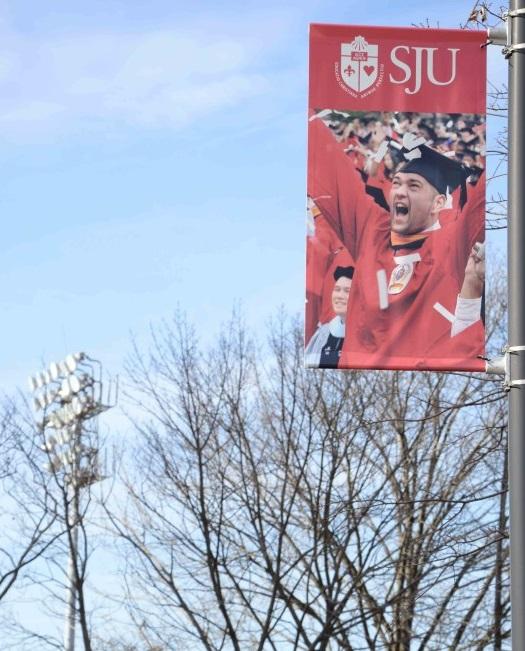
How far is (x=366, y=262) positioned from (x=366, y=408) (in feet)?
54.2

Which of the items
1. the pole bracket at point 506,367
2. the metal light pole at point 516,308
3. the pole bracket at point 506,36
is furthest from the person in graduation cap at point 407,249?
the pole bracket at point 506,36

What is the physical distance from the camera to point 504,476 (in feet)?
70.9

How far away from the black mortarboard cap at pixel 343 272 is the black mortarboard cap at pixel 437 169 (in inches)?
24.4

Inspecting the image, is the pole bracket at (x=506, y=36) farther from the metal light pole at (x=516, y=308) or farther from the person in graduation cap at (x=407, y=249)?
the person in graduation cap at (x=407, y=249)

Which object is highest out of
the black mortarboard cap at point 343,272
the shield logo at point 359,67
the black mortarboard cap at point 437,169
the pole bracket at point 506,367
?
the shield logo at point 359,67

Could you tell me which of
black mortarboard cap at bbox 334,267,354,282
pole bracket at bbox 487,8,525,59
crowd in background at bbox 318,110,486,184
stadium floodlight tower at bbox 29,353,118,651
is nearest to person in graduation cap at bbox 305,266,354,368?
black mortarboard cap at bbox 334,267,354,282

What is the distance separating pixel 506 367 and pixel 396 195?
1228 millimetres

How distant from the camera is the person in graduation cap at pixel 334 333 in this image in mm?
5979

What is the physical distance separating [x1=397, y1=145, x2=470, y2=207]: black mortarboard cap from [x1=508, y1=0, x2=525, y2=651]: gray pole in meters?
0.56

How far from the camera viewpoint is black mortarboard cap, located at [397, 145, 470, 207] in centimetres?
630

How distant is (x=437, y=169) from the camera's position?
6320 millimetres

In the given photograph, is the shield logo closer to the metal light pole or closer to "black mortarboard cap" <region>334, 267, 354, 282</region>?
the metal light pole

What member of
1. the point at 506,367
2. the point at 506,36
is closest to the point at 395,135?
the point at 506,36

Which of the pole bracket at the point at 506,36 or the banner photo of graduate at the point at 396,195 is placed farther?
the banner photo of graduate at the point at 396,195
